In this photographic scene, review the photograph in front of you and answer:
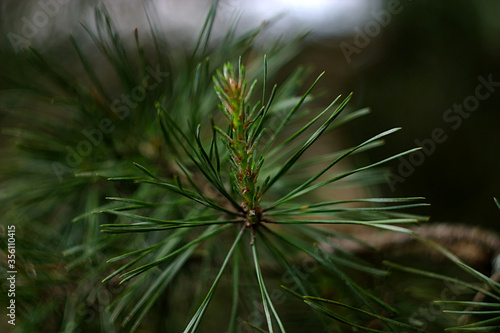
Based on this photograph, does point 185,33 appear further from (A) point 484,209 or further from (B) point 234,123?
(B) point 234,123

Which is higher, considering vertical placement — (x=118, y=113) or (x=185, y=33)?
(x=185, y=33)

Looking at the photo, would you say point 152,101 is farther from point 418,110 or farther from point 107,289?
point 418,110

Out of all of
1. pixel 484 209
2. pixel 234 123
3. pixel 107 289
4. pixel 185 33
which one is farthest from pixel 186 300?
pixel 185 33

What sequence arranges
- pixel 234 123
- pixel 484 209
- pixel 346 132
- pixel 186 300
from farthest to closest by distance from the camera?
pixel 346 132 → pixel 484 209 → pixel 186 300 → pixel 234 123

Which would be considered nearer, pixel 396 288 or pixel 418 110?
pixel 396 288

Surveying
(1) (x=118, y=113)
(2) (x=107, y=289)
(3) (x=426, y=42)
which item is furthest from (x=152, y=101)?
(3) (x=426, y=42)

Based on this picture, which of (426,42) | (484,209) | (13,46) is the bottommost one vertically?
(484,209)

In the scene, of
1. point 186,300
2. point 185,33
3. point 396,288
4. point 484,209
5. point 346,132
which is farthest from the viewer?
point 185,33
